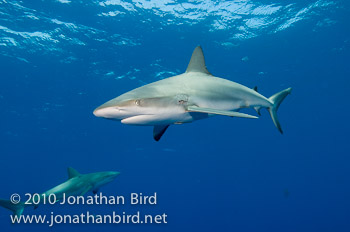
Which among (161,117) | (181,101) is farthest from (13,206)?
(181,101)

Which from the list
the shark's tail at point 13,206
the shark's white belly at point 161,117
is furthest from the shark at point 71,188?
the shark's white belly at point 161,117

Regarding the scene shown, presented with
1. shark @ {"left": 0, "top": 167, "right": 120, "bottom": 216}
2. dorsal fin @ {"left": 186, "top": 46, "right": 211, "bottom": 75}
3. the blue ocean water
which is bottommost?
shark @ {"left": 0, "top": 167, "right": 120, "bottom": 216}

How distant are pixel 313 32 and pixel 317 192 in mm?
190997

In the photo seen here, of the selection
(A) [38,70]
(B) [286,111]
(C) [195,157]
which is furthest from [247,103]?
(C) [195,157]

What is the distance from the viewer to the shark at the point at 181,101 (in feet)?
11.2

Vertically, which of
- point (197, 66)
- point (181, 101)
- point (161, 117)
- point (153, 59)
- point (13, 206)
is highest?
point (153, 59)

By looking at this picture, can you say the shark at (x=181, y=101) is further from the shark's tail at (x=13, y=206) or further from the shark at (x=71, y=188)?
the shark's tail at (x=13, y=206)

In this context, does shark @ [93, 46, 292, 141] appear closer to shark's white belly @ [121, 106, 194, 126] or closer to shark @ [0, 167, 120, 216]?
shark's white belly @ [121, 106, 194, 126]

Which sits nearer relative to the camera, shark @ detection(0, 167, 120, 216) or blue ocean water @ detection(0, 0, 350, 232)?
shark @ detection(0, 167, 120, 216)

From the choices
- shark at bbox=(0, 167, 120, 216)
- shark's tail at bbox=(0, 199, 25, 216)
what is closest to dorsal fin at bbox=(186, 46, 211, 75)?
shark at bbox=(0, 167, 120, 216)

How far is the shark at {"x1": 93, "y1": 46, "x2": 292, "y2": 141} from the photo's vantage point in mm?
3400

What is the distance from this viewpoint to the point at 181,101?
13.0 feet

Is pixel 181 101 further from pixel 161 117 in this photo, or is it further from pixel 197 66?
pixel 197 66

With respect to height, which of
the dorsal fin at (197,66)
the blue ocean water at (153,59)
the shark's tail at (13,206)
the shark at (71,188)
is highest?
the blue ocean water at (153,59)
